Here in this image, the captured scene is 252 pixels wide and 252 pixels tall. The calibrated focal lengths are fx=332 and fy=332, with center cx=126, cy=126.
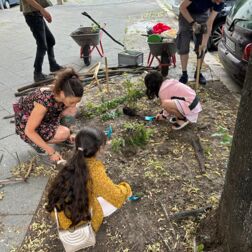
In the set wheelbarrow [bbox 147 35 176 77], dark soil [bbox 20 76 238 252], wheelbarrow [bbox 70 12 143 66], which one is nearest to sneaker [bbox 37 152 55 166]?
dark soil [bbox 20 76 238 252]

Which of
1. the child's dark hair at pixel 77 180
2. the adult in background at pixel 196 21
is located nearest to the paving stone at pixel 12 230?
the child's dark hair at pixel 77 180

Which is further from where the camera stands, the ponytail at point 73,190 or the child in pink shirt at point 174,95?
the child in pink shirt at point 174,95

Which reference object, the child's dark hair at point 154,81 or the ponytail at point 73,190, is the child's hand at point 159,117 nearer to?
the child's dark hair at point 154,81

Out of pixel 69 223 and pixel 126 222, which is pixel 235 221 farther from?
pixel 69 223

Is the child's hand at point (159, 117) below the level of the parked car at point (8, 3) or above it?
above

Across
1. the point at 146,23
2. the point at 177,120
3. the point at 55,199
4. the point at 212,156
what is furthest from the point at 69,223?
the point at 146,23

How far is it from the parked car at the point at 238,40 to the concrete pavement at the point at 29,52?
81 centimetres

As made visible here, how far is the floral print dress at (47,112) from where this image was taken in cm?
318

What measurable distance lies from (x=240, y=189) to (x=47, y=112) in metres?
2.05

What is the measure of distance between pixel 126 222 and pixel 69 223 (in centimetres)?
55

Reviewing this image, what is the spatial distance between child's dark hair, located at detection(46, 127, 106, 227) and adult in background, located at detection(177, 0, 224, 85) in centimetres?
334

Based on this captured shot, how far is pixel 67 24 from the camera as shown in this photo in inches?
418

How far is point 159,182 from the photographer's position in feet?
10.8

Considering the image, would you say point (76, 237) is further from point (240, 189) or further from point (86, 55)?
point (86, 55)
